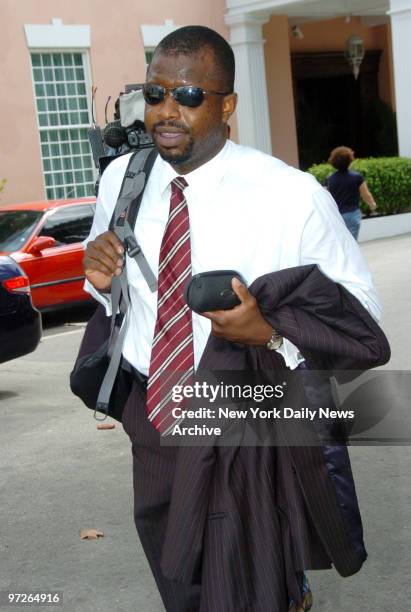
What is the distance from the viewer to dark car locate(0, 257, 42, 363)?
822cm

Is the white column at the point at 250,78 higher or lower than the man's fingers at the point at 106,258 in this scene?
higher

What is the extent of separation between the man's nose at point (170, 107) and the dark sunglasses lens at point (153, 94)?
0.7 inches

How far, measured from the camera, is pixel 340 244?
2.74 meters

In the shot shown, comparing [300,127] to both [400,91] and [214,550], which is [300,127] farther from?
[214,550]

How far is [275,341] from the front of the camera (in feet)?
8.73

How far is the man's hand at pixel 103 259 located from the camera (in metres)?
2.88

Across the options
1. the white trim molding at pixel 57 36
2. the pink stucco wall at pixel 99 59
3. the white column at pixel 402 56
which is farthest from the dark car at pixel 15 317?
the white column at pixel 402 56

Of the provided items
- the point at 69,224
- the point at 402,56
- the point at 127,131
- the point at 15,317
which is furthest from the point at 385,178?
the point at 127,131

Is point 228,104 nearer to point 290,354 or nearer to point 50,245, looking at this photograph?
point 290,354

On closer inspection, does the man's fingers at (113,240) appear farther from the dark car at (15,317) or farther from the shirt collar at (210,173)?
the dark car at (15,317)

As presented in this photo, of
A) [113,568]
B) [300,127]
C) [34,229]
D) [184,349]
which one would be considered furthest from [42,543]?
[300,127]

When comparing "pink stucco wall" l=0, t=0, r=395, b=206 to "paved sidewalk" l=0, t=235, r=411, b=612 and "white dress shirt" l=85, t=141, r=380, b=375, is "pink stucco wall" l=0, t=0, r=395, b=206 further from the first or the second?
"white dress shirt" l=85, t=141, r=380, b=375

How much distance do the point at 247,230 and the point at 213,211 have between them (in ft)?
0.42

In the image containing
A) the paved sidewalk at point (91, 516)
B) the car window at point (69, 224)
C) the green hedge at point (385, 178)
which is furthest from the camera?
the green hedge at point (385, 178)
